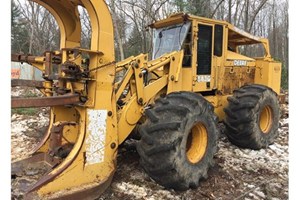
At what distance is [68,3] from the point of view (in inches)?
175

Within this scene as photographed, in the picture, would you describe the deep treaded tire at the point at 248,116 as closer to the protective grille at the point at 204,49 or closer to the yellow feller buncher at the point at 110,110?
the yellow feller buncher at the point at 110,110

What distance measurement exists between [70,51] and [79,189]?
6.10ft

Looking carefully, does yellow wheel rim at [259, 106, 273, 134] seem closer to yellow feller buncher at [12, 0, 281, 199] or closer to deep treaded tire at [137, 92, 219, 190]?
yellow feller buncher at [12, 0, 281, 199]

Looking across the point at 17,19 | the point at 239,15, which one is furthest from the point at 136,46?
the point at 17,19

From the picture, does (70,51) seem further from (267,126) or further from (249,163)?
(267,126)

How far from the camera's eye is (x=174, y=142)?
404 centimetres

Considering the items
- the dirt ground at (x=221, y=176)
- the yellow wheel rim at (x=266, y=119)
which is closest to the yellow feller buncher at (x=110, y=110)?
the dirt ground at (x=221, y=176)

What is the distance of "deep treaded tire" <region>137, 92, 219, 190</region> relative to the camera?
4.04 metres

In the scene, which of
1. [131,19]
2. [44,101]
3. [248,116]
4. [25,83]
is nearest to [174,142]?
[44,101]

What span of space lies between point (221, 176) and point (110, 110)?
7.22 ft

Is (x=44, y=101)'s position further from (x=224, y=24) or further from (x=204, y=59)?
(x=224, y=24)

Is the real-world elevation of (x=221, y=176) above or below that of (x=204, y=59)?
below

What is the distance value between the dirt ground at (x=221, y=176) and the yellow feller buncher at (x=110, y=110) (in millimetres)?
187

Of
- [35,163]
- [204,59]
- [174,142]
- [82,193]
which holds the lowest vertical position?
[82,193]
